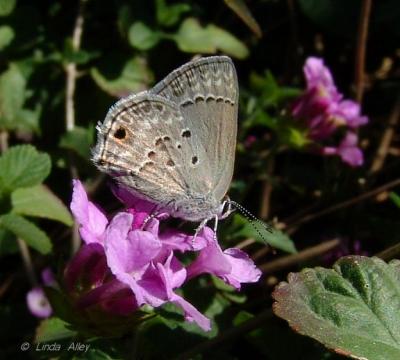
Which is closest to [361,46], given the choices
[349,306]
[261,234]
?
[261,234]

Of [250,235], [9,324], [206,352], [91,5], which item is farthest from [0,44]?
[206,352]

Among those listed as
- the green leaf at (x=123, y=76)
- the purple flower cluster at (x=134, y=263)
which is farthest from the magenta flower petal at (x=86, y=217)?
the green leaf at (x=123, y=76)

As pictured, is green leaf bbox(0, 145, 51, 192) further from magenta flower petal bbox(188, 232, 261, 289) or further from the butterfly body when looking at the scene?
magenta flower petal bbox(188, 232, 261, 289)

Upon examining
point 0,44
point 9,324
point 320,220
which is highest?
point 0,44

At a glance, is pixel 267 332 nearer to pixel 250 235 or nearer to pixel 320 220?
pixel 250 235

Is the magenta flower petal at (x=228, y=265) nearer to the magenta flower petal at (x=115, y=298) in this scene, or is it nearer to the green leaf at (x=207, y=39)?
the magenta flower petal at (x=115, y=298)
